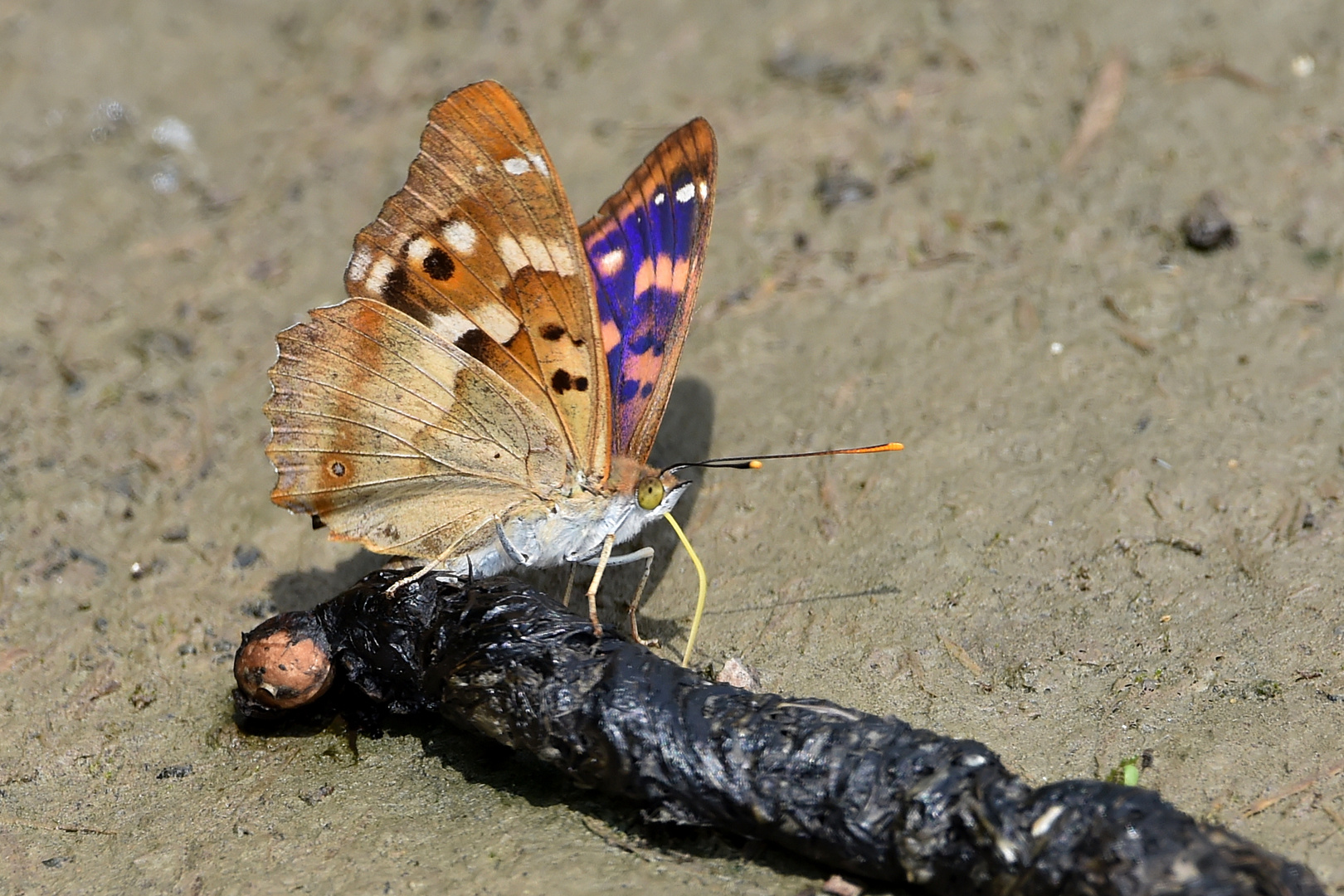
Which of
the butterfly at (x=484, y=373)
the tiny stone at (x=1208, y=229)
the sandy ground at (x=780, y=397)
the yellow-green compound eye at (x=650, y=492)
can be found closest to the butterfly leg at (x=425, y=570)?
the butterfly at (x=484, y=373)

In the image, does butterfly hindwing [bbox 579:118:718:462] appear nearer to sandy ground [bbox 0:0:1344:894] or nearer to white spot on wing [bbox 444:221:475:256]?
white spot on wing [bbox 444:221:475:256]

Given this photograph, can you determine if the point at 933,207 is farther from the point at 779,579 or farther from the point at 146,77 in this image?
the point at 146,77

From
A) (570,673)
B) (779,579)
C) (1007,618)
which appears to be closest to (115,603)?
(570,673)

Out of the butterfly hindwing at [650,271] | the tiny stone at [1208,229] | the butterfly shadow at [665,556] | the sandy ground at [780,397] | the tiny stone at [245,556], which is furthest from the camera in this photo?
the tiny stone at [1208,229]

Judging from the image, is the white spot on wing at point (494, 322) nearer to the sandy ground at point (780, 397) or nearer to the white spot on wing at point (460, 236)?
the white spot on wing at point (460, 236)

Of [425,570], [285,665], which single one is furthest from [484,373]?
[285,665]

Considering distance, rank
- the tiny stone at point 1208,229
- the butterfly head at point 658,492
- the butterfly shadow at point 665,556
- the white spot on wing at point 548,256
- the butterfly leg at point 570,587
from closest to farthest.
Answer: the white spot on wing at point 548,256 → the butterfly head at point 658,492 → the butterfly leg at point 570,587 → the butterfly shadow at point 665,556 → the tiny stone at point 1208,229
